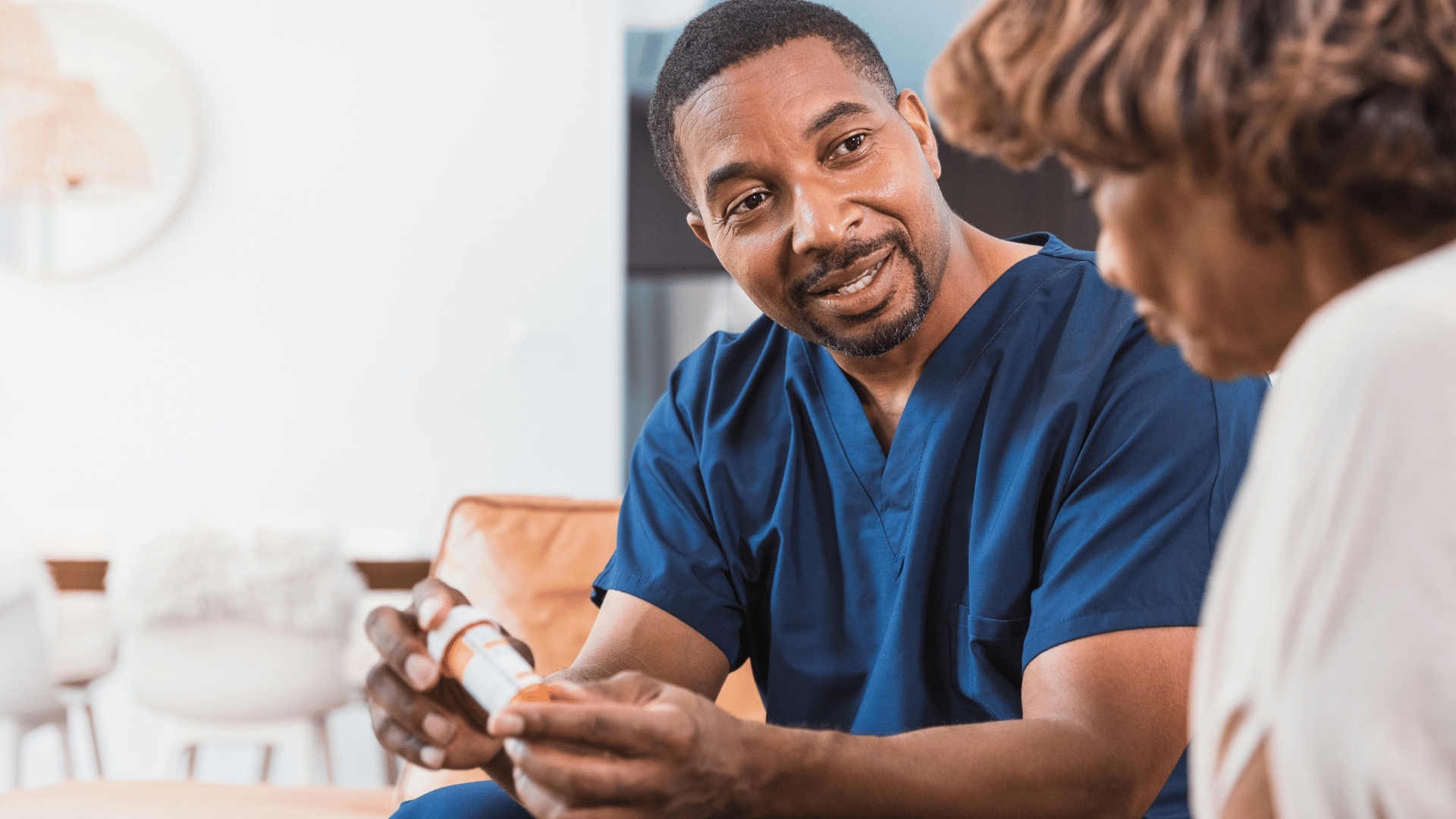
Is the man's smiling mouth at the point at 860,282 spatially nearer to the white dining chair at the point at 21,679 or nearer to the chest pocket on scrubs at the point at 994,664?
the chest pocket on scrubs at the point at 994,664

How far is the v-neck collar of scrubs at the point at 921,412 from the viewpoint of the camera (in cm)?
98

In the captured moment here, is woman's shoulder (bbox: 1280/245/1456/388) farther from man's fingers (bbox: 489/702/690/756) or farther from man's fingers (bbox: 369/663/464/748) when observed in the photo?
man's fingers (bbox: 369/663/464/748)

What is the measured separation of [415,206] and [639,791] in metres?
2.83

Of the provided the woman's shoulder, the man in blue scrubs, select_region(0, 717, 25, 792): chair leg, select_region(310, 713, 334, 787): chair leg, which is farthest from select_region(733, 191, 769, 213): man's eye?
select_region(0, 717, 25, 792): chair leg

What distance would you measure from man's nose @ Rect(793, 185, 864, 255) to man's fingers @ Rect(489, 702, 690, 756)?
0.53m

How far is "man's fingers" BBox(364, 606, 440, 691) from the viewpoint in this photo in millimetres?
678

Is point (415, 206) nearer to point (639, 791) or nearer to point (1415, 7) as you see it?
point (639, 791)

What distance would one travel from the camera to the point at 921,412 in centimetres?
100

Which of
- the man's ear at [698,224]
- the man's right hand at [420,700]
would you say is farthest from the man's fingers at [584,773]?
the man's ear at [698,224]

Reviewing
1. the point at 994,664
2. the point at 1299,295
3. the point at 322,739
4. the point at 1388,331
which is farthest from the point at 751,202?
the point at 322,739

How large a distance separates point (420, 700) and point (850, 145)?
2.04ft

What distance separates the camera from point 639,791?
58 cm

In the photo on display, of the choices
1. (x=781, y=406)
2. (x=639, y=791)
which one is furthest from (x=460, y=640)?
(x=781, y=406)

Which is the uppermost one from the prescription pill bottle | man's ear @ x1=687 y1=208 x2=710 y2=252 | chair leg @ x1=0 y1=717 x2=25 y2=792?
man's ear @ x1=687 y1=208 x2=710 y2=252
